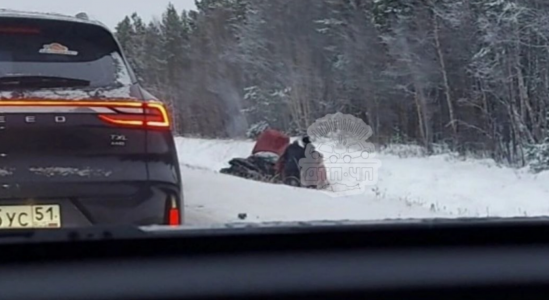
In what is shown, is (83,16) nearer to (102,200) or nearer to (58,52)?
(58,52)

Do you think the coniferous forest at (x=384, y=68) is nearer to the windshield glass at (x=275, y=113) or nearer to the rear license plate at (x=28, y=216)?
the windshield glass at (x=275, y=113)

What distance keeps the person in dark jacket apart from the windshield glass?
0.11 ft

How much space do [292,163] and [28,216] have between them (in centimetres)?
701

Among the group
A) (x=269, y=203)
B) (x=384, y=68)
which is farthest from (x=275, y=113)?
(x=384, y=68)

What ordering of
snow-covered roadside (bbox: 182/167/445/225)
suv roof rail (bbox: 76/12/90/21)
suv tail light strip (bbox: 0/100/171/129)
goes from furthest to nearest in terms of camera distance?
snow-covered roadside (bbox: 182/167/445/225), suv roof rail (bbox: 76/12/90/21), suv tail light strip (bbox: 0/100/171/129)

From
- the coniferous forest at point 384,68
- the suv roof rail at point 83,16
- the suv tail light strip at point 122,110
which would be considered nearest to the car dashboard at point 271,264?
the suv tail light strip at point 122,110

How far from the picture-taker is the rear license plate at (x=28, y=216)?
3.37 metres

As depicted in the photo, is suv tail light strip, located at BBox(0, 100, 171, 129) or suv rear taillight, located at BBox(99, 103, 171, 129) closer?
suv tail light strip, located at BBox(0, 100, 171, 129)

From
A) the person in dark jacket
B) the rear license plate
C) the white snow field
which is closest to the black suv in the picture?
the rear license plate

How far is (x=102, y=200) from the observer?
11.6 feet

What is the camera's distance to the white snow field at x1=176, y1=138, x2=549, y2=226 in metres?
6.36

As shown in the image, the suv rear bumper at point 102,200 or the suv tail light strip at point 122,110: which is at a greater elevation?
the suv tail light strip at point 122,110

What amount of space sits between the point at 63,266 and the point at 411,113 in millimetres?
21101

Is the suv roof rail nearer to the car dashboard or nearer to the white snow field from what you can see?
the white snow field
